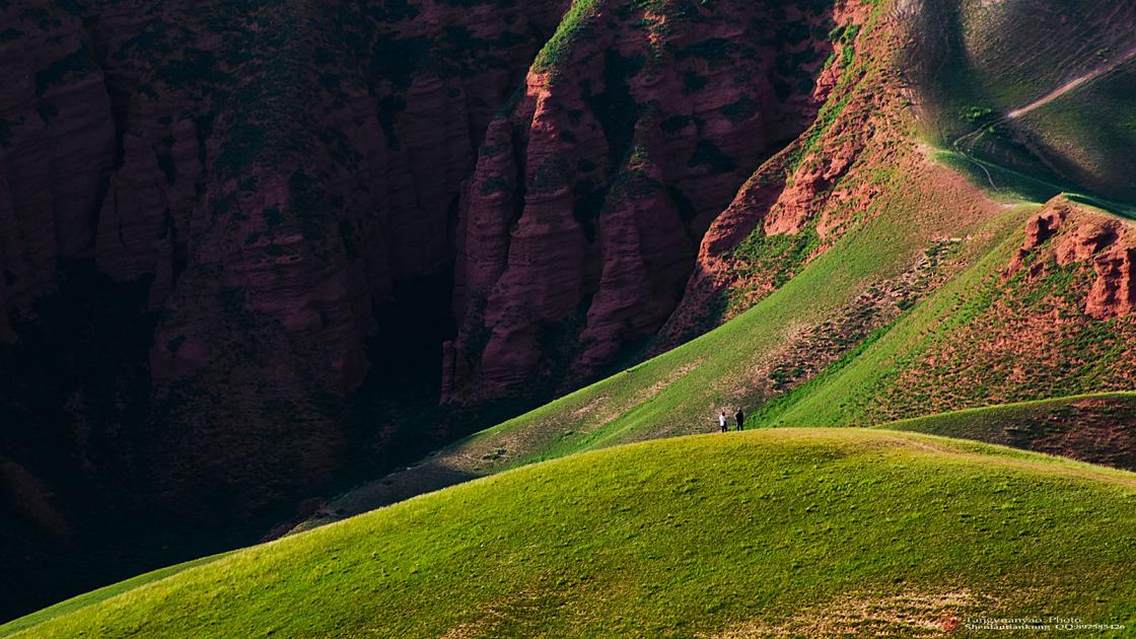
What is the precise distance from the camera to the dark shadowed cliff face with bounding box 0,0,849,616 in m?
93.3

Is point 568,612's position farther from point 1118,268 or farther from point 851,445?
point 1118,268

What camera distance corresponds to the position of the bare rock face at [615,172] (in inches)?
3755

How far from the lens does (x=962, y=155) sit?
3236 inches

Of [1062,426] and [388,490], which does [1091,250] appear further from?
[388,490]

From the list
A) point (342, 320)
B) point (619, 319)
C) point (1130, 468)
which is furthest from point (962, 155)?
point (342, 320)

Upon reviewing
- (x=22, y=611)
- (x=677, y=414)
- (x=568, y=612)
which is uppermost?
(x=568, y=612)

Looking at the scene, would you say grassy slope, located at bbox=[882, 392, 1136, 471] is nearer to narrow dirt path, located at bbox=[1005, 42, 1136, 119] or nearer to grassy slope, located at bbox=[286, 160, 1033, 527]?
grassy slope, located at bbox=[286, 160, 1033, 527]

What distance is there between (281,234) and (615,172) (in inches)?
1155

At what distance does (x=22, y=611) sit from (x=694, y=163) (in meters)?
61.0

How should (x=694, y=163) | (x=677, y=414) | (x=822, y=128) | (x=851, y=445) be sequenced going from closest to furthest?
(x=851, y=445) < (x=677, y=414) < (x=822, y=128) < (x=694, y=163)

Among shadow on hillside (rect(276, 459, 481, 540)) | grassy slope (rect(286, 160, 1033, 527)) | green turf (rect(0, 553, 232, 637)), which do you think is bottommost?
shadow on hillside (rect(276, 459, 481, 540))

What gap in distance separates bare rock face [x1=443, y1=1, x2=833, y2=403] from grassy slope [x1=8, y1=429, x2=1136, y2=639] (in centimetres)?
5017

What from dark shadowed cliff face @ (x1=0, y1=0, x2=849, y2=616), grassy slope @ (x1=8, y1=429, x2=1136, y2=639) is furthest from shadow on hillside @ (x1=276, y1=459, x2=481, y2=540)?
grassy slope @ (x1=8, y1=429, x2=1136, y2=639)

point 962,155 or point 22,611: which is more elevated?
point 962,155
